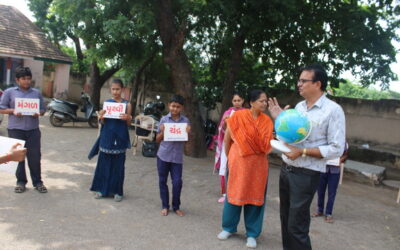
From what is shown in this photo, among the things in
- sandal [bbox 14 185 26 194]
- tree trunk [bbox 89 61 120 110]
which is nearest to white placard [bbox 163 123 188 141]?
sandal [bbox 14 185 26 194]

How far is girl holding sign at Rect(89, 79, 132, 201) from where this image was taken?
4.76 m

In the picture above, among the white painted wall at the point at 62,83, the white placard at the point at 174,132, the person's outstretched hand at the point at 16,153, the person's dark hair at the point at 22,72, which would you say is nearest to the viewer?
the person's outstretched hand at the point at 16,153

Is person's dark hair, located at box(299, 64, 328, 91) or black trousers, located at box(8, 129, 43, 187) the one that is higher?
person's dark hair, located at box(299, 64, 328, 91)

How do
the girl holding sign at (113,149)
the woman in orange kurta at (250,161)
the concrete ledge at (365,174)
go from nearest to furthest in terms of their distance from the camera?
the woman in orange kurta at (250,161), the girl holding sign at (113,149), the concrete ledge at (365,174)

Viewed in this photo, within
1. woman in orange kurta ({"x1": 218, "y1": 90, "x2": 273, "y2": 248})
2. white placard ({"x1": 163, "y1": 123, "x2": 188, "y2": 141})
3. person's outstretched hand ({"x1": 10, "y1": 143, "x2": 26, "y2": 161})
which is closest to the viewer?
person's outstretched hand ({"x1": 10, "y1": 143, "x2": 26, "y2": 161})

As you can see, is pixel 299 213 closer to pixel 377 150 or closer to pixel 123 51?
pixel 377 150

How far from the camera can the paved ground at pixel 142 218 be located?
145 inches

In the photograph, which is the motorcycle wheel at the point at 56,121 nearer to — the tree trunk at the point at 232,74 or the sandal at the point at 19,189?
the tree trunk at the point at 232,74

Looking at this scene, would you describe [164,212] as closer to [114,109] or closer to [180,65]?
[114,109]

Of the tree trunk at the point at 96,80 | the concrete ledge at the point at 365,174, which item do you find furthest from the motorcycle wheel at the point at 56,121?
the concrete ledge at the point at 365,174

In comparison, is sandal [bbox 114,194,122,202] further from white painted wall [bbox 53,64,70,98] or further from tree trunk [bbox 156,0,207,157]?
white painted wall [bbox 53,64,70,98]

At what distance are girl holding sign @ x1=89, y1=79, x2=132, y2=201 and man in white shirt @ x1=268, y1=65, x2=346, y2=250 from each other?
256cm

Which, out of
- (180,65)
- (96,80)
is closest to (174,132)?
(180,65)

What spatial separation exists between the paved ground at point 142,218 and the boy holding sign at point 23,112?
0.52m
